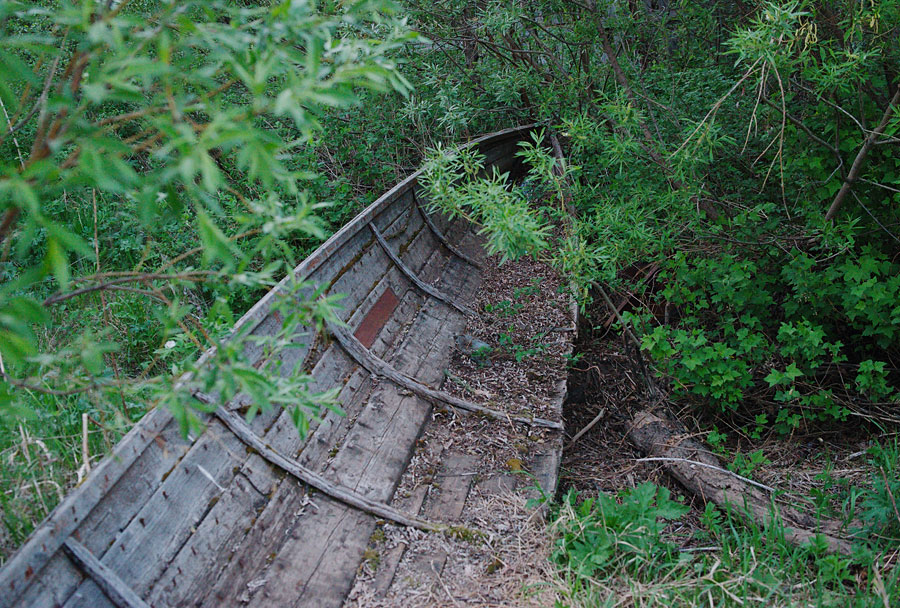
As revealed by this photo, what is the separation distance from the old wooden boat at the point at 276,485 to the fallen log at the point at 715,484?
58 cm

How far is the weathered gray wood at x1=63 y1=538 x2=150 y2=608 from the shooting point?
67.7 inches

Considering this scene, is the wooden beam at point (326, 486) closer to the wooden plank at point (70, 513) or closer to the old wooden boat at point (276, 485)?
the old wooden boat at point (276, 485)

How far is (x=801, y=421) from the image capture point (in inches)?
143

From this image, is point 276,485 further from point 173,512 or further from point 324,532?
point 173,512

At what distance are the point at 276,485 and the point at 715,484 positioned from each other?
6.86ft

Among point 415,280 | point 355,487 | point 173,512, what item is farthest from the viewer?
point 415,280

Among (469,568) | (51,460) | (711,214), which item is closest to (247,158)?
(51,460)

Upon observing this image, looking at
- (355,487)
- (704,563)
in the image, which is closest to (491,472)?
(355,487)

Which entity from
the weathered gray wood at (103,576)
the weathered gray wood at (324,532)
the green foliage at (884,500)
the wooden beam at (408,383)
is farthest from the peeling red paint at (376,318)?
the green foliage at (884,500)

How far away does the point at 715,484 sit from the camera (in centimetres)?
312

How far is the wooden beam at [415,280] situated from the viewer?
4133 mm

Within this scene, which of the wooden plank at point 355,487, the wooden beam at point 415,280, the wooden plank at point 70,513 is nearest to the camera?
the wooden plank at point 70,513

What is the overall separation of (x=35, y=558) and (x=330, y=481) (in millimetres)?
1212

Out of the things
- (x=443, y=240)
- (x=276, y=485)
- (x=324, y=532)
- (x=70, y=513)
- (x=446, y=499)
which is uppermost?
(x=70, y=513)
